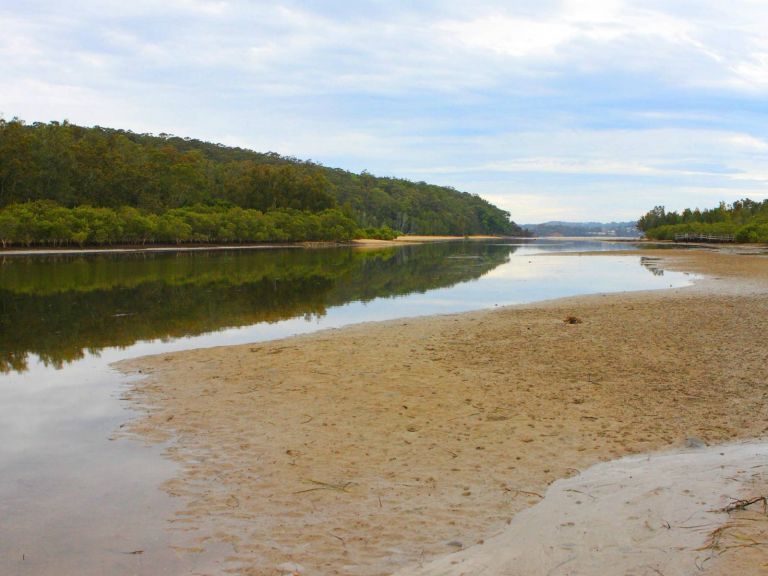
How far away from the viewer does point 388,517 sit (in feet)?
19.4

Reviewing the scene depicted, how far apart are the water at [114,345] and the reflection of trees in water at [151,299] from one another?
0.24 feet

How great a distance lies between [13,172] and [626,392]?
9357cm

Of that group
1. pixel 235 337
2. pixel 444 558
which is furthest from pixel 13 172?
pixel 444 558

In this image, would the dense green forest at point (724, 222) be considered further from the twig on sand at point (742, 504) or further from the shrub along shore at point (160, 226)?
the twig on sand at point (742, 504)

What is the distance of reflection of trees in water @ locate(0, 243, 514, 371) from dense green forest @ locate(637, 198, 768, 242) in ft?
271

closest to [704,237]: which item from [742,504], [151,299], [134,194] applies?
[134,194]

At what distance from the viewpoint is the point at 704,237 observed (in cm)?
12938

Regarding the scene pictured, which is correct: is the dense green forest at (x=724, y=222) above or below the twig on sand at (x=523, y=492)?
above

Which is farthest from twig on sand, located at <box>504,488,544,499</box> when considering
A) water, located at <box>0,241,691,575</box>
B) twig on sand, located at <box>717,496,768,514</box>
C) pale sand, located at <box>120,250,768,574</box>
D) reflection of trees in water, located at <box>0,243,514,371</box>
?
reflection of trees in water, located at <box>0,243,514,371</box>

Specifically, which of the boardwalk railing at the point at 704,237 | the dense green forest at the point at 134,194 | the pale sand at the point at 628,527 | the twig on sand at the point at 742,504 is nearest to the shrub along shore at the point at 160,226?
the dense green forest at the point at 134,194

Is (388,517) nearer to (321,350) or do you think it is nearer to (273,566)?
(273,566)

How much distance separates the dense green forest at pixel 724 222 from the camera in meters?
106

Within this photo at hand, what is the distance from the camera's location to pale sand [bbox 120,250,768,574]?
5.77 meters

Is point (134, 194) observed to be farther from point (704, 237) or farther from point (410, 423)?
point (704, 237)
